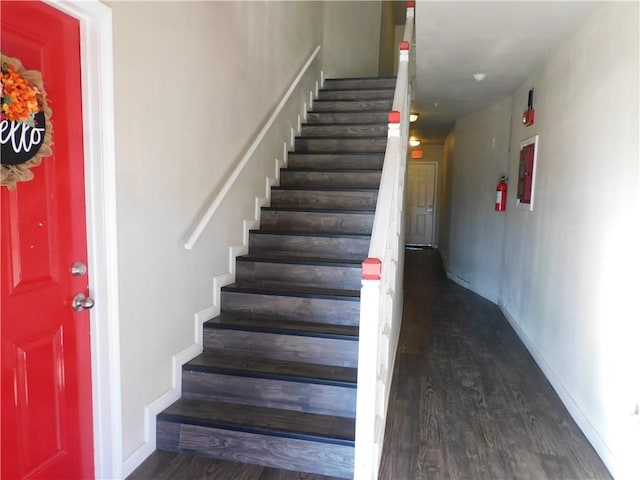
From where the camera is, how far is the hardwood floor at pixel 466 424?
2.12 meters

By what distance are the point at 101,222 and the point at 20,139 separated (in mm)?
449

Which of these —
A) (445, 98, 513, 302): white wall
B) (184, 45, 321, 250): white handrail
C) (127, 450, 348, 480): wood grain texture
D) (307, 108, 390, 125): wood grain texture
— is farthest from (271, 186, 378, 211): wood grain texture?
(445, 98, 513, 302): white wall

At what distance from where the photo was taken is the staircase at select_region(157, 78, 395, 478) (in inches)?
84.7

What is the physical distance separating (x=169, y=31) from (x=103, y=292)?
1313 mm

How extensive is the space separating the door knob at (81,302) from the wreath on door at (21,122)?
0.51 meters

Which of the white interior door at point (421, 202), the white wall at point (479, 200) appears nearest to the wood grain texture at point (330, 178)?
the white wall at point (479, 200)

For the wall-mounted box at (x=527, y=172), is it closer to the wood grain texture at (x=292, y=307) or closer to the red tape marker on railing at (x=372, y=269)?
the wood grain texture at (x=292, y=307)

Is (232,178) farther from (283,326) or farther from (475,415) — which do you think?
(475,415)

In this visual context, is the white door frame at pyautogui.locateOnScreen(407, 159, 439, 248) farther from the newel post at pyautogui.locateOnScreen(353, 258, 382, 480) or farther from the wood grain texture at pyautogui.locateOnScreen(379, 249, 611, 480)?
the newel post at pyautogui.locateOnScreen(353, 258, 382, 480)

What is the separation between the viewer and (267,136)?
11.8 ft

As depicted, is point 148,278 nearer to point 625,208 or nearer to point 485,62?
point 625,208

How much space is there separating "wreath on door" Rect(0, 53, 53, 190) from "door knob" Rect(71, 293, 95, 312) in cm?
51

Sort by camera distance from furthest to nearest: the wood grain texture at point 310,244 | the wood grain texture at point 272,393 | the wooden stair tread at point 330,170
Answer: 1. the wooden stair tread at point 330,170
2. the wood grain texture at point 310,244
3. the wood grain texture at point 272,393

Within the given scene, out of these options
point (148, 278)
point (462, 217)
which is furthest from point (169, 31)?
point (462, 217)
